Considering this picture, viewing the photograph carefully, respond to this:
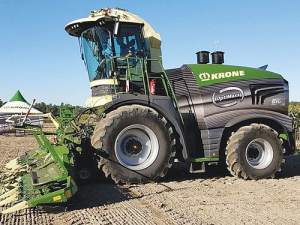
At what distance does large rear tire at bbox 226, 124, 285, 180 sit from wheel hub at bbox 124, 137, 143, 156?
1.77 m

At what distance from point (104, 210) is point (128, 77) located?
9.38 ft

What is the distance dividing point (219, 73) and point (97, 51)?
2475 millimetres

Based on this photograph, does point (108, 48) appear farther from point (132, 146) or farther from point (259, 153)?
point (259, 153)

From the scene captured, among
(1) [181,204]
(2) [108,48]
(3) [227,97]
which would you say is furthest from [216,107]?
(1) [181,204]

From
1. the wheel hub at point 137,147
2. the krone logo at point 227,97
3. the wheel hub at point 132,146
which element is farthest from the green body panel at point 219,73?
the wheel hub at point 132,146

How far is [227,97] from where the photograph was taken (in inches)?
257

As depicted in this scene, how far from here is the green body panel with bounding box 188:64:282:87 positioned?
6496 mm

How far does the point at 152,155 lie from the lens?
572cm

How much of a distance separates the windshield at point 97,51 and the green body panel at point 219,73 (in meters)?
1.67

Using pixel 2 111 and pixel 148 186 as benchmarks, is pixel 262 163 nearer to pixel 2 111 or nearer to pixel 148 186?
pixel 148 186

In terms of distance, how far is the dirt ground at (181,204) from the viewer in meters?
3.85

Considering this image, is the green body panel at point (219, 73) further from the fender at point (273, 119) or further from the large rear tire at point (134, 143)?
the large rear tire at point (134, 143)

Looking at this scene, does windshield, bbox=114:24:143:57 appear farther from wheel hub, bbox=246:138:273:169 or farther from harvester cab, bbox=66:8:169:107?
wheel hub, bbox=246:138:273:169

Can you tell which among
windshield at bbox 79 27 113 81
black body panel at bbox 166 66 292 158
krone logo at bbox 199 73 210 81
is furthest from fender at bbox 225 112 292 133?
windshield at bbox 79 27 113 81
